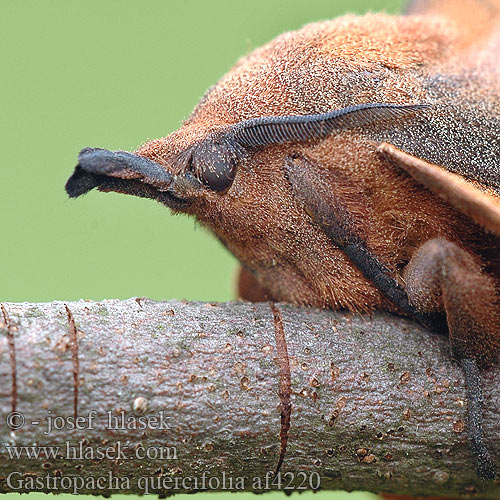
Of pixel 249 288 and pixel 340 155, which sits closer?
pixel 340 155

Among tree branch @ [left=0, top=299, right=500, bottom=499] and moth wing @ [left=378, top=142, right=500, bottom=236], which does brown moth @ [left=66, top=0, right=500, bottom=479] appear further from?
tree branch @ [left=0, top=299, right=500, bottom=499]

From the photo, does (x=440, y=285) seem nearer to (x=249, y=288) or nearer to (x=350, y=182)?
(x=350, y=182)

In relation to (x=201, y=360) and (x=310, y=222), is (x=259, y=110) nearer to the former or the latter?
(x=310, y=222)

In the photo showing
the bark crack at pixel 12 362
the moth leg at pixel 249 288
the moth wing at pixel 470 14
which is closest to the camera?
the bark crack at pixel 12 362

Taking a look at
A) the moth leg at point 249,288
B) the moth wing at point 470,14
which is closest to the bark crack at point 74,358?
the moth leg at point 249,288

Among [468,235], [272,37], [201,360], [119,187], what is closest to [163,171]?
[119,187]

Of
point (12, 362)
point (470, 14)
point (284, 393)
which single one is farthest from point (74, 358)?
point (470, 14)

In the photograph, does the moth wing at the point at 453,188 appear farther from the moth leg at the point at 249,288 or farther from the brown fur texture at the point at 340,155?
the moth leg at the point at 249,288
